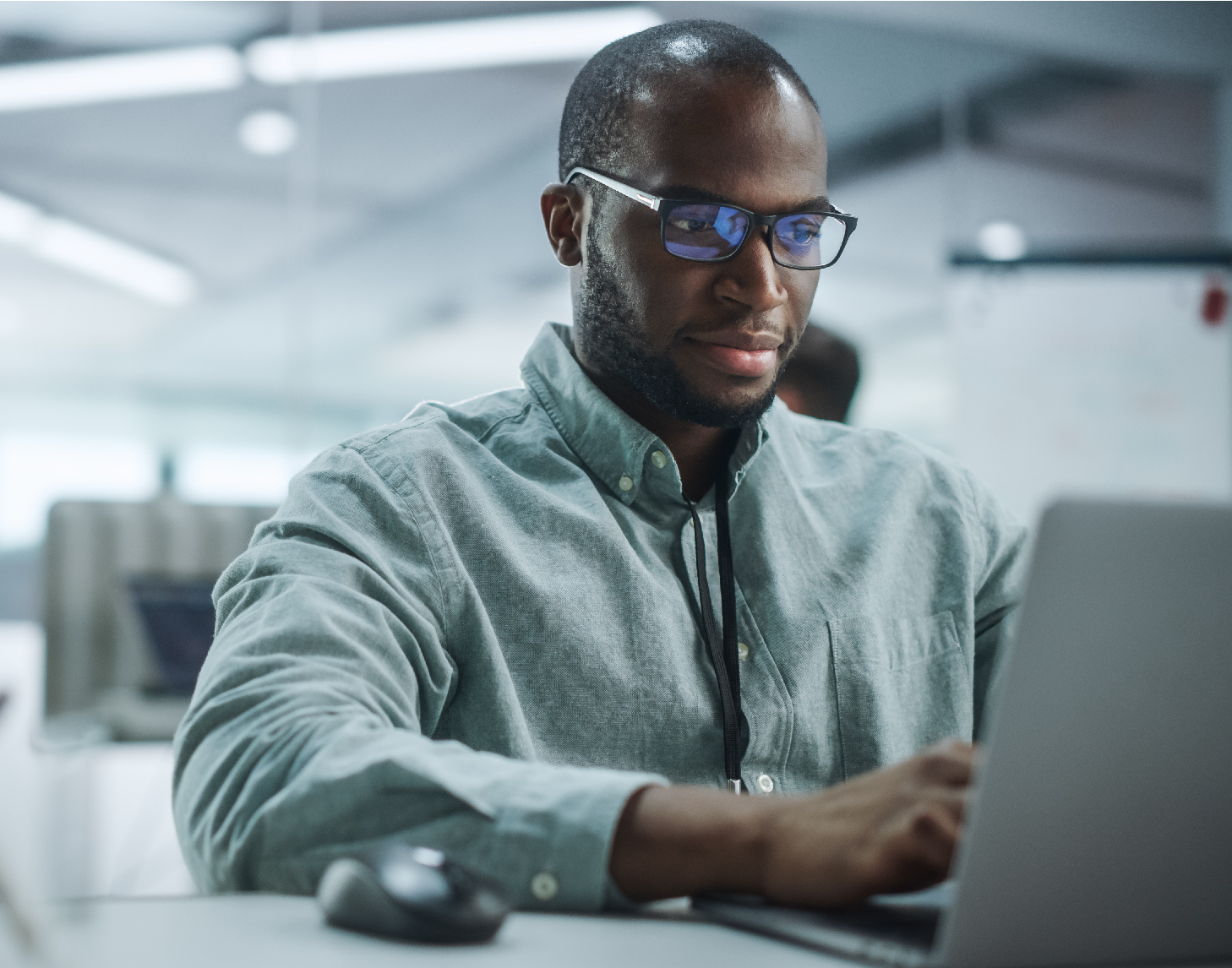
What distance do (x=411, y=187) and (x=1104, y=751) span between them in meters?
3.86

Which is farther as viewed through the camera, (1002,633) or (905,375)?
(905,375)

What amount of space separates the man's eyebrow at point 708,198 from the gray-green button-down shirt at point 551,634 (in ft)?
0.65

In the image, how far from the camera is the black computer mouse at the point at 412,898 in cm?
57

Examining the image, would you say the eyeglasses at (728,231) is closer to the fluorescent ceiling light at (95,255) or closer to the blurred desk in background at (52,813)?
the blurred desk in background at (52,813)

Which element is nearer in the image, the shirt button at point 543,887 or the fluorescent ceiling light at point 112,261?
the shirt button at point 543,887

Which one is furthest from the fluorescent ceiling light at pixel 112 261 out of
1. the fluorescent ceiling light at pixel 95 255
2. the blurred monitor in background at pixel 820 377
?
the blurred monitor in background at pixel 820 377

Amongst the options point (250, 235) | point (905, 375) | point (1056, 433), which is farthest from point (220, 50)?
point (1056, 433)

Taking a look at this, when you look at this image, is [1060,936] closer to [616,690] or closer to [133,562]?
[616,690]

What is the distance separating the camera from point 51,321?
3936 mm

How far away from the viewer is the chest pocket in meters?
1.10

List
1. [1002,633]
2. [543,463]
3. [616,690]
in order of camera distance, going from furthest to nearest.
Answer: [1002,633]
[543,463]
[616,690]

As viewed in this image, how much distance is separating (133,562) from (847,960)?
1812 mm

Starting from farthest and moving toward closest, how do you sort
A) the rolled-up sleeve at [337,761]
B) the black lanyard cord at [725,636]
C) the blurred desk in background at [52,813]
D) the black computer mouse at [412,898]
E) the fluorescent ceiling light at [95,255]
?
the fluorescent ceiling light at [95,255] < the black lanyard cord at [725,636] < the rolled-up sleeve at [337,761] < the black computer mouse at [412,898] < the blurred desk in background at [52,813]

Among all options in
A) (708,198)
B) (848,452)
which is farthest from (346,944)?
(848,452)
